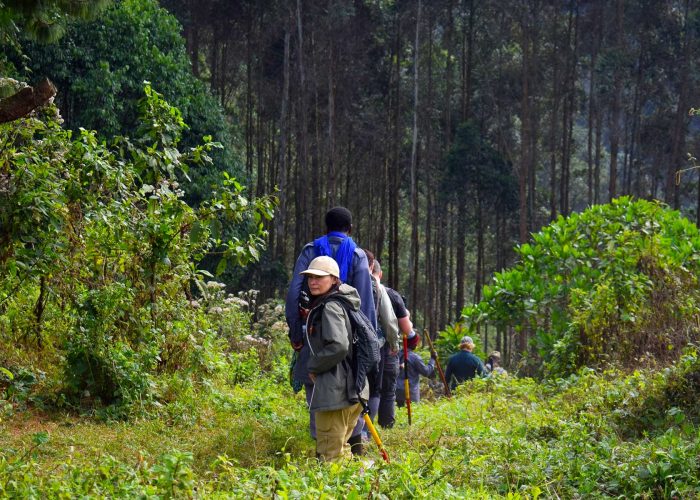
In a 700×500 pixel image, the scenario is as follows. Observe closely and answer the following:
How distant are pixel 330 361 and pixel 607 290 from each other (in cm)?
623

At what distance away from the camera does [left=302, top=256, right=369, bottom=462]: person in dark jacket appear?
248 inches

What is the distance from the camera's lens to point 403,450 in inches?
285

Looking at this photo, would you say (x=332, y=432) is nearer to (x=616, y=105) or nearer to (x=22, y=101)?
(x=22, y=101)

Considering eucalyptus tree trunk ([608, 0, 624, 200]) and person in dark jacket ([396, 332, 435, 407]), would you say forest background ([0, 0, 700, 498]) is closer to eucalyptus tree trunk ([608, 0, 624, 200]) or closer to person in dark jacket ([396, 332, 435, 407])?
person in dark jacket ([396, 332, 435, 407])

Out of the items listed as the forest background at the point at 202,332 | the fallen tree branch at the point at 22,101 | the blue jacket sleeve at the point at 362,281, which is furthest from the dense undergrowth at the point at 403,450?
the fallen tree branch at the point at 22,101

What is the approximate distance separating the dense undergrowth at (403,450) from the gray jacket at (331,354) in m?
0.43

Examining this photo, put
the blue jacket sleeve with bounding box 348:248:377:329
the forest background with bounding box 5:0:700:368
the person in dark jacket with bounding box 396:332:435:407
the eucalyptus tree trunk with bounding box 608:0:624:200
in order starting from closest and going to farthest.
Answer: the blue jacket sleeve with bounding box 348:248:377:329 < the person in dark jacket with bounding box 396:332:435:407 < the forest background with bounding box 5:0:700:368 < the eucalyptus tree trunk with bounding box 608:0:624:200

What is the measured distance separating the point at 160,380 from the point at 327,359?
273cm

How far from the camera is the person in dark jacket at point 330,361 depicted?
6.31 metres

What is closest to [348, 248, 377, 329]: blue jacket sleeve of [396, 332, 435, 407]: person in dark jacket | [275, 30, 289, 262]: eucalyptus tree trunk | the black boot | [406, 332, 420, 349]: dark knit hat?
the black boot

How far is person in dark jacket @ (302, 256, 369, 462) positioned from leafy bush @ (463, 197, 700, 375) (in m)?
5.27

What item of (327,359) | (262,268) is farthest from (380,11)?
(327,359)

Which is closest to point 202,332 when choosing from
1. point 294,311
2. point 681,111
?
point 294,311

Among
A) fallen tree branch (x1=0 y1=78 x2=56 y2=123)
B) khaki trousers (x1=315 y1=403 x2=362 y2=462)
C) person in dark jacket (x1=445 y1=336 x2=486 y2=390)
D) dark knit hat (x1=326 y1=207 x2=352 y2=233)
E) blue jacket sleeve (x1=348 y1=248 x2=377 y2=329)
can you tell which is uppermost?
fallen tree branch (x1=0 y1=78 x2=56 y2=123)
